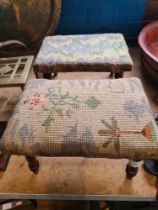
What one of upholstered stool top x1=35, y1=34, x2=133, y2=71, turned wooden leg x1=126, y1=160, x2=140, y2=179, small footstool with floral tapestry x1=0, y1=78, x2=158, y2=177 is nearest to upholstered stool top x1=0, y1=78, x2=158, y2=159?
small footstool with floral tapestry x1=0, y1=78, x2=158, y2=177

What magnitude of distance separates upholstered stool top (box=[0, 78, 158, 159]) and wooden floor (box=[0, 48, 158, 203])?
0.93 ft

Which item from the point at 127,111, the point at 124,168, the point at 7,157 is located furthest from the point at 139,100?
the point at 7,157

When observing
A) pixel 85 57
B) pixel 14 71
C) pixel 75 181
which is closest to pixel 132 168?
pixel 75 181

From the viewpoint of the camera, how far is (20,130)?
60cm

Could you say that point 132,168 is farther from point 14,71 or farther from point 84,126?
point 14,71

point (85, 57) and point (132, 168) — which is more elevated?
point (85, 57)

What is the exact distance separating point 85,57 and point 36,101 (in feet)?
1.28

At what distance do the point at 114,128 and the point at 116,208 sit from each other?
1.60ft

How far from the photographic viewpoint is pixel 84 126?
591 millimetres

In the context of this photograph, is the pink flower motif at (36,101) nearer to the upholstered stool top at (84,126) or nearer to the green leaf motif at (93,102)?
the upholstered stool top at (84,126)

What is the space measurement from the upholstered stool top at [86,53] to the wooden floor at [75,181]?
42 centimetres

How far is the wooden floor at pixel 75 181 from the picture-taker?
31.0 inches

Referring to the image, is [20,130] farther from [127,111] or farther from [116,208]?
[116,208]

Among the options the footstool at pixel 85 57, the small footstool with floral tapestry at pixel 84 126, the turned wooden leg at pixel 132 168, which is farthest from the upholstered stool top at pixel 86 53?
the turned wooden leg at pixel 132 168
